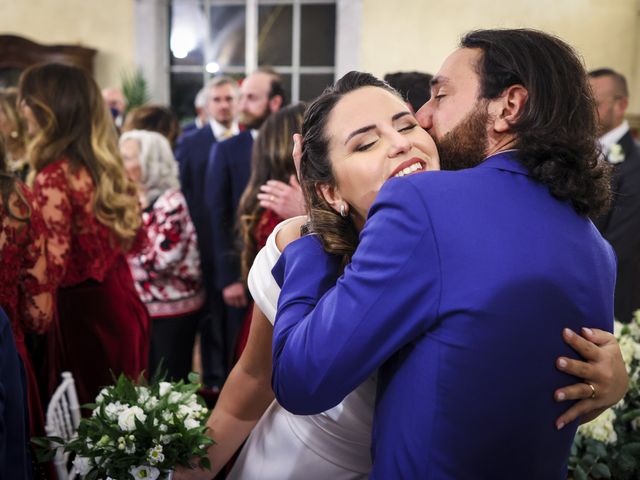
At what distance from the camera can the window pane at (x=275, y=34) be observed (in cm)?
981

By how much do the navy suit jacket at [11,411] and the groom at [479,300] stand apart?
72 centimetres

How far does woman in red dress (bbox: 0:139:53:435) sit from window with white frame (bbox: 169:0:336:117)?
765 cm

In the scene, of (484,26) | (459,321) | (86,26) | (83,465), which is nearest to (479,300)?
(459,321)

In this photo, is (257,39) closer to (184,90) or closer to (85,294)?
(184,90)

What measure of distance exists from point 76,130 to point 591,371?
8.02 feet

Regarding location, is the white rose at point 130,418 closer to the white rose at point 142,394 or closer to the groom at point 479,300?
the white rose at point 142,394

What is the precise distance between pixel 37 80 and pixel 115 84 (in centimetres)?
723

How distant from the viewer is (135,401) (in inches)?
62.3

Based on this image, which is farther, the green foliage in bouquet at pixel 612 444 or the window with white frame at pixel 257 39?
the window with white frame at pixel 257 39

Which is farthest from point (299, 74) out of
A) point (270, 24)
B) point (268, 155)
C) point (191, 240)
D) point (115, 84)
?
point (268, 155)

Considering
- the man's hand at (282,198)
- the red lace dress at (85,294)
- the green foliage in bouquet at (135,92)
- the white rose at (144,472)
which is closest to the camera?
the white rose at (144,472)

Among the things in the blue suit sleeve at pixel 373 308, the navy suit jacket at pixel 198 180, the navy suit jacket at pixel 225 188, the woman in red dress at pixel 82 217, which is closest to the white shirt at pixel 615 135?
the navy suit jacket at pixel 225 188

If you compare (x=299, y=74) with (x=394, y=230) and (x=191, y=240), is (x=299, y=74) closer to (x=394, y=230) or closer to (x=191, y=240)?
(x=191, y=240)

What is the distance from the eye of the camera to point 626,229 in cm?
375
